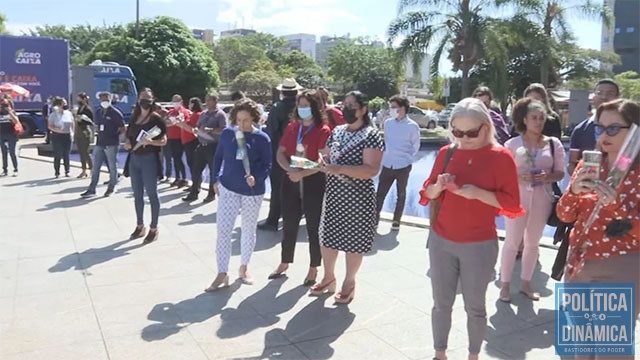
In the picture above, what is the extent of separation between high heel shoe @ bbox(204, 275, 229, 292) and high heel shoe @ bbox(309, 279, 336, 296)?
768 millimetres

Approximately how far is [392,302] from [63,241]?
409 centimetres

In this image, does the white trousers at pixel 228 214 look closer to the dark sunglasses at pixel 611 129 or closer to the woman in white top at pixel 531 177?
the woman in white top at pixel 531 177

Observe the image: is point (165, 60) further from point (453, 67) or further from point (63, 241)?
point (63, 241)

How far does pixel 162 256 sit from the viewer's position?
6.10 meters

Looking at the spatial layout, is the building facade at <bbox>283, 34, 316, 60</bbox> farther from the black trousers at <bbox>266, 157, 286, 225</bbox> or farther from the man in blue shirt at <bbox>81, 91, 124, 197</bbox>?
the black trousers at <bbox>266, 157, 286, 225</bbox>

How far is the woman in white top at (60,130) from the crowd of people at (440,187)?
18.0 feet

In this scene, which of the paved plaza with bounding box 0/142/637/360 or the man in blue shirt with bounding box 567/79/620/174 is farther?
the man in blue shirt with bounding box 567/79/620/174

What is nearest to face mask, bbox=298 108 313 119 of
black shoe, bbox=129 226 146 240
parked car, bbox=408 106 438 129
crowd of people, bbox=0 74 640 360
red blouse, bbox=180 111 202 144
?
crowd of people, bbox=0 74 640 360

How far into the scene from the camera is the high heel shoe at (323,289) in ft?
16.3

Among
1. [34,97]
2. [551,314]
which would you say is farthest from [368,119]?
[34,97]

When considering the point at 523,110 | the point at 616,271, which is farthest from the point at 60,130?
the point at 616,271

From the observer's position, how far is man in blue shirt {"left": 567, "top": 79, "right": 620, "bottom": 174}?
4680 millimetres

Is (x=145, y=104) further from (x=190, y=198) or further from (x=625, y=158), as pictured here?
(x=625, y=158)

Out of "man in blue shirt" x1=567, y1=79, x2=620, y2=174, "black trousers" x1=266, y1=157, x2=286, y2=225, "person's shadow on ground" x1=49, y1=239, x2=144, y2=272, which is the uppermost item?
"man in blue shirt" x1=567, y1=79, x2=620, y2=174
